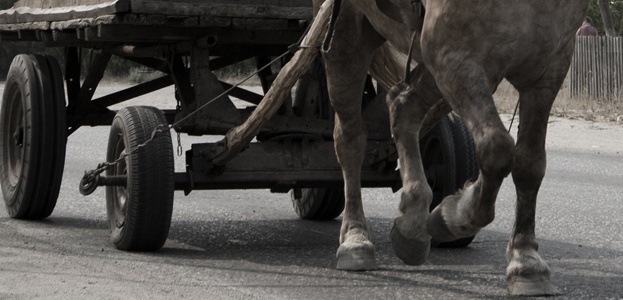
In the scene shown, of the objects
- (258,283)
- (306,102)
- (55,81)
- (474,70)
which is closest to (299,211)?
(306,102)

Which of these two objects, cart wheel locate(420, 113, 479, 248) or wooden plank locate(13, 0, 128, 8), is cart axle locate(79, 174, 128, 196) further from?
cart wheel locate(420, 113, 479, 248)

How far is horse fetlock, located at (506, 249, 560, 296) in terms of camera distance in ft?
19.5

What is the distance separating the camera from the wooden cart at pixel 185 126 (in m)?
7.39

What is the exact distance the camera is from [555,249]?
7.85 meters

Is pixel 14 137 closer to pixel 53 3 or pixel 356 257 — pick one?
pixel 53 3

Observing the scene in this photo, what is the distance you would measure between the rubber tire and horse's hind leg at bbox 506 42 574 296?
125 inches

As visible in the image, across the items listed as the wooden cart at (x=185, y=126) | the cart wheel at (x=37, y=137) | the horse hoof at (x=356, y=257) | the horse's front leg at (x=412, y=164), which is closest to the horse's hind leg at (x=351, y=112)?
the horse hoof at (x=356, y=257)

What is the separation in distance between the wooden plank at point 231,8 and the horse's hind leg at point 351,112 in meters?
0.67

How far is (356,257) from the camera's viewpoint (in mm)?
6930

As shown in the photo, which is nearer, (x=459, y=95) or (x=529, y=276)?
(x=459, y=95)

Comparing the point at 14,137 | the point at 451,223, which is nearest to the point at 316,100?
the point at 14,137

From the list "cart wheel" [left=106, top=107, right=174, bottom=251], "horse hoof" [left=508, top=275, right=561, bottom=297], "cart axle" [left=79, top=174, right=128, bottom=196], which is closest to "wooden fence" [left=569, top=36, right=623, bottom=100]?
"cart axle" [left=79, top=174, right=128, bottom=196]

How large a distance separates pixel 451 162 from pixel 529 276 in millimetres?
1916

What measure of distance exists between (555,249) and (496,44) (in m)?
2.84
